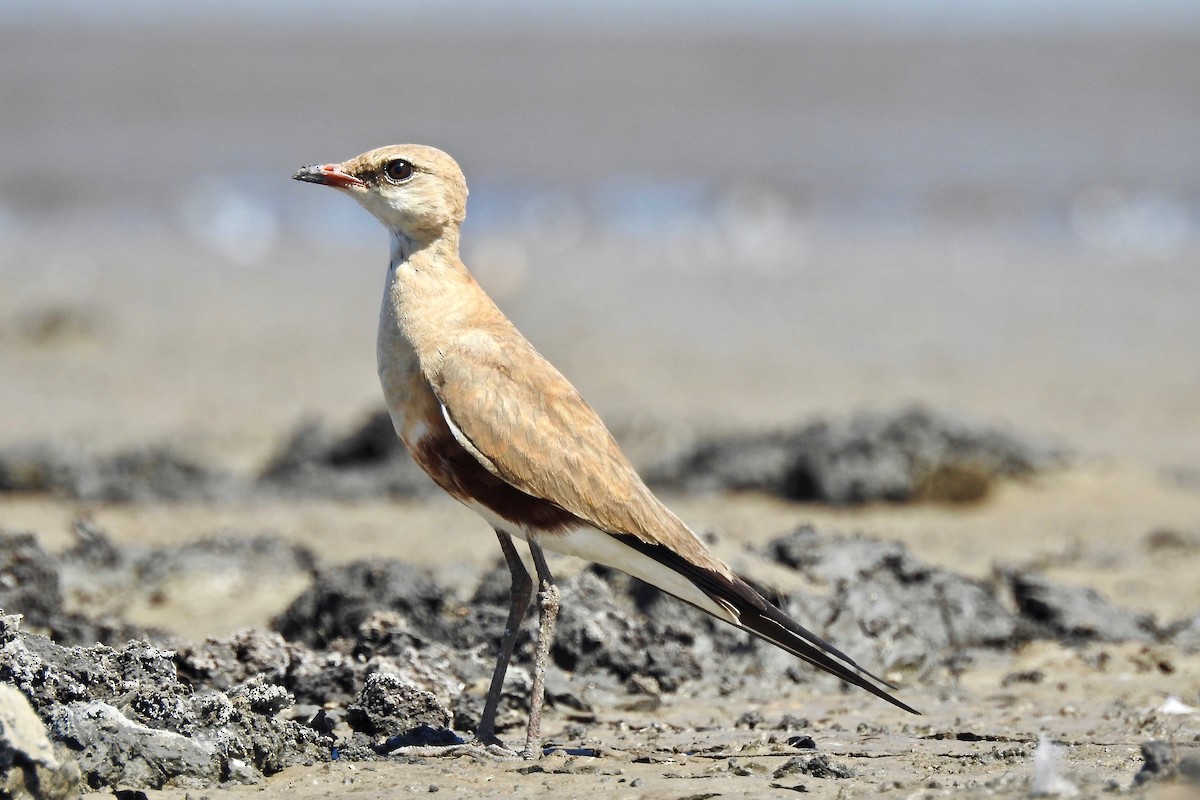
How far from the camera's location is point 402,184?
579 cm

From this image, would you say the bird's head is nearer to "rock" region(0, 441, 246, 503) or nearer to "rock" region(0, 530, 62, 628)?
"rock" region(0, 530, 62, 628)

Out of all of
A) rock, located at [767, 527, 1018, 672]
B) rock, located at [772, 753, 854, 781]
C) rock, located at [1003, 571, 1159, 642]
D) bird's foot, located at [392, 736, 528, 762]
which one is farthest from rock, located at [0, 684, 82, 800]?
rock, located at [1003, 571, 1159, 642]

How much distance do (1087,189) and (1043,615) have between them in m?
24.0

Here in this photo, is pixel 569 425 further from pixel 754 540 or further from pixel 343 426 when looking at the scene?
pixel 343 426

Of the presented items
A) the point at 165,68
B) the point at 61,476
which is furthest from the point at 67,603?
the point at 165,68

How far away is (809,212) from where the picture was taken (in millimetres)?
28750

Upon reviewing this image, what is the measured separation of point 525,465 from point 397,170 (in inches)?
49.2

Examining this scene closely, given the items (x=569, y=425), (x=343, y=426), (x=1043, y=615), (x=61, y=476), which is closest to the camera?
(x=569, y=425)

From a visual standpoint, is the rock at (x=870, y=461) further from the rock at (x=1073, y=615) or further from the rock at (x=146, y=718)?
the rock at (x=146, y=718)

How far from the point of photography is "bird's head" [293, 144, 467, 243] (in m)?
5.77

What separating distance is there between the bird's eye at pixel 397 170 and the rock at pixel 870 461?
18.0 feet

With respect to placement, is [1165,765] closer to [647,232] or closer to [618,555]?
[618,555]

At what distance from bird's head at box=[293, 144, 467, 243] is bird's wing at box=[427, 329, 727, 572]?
52 centimetres

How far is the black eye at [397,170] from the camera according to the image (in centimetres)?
577
